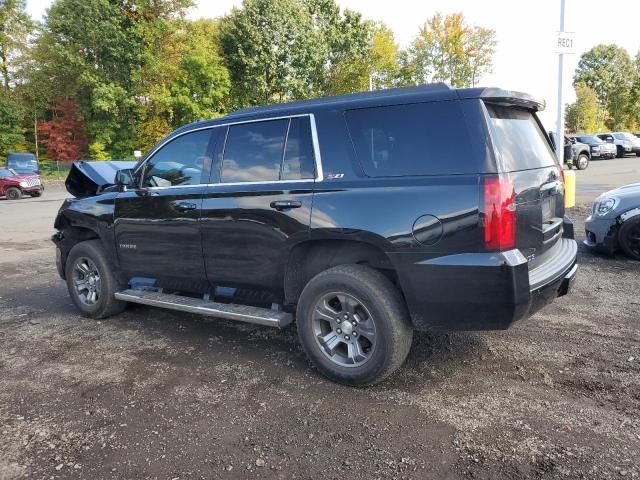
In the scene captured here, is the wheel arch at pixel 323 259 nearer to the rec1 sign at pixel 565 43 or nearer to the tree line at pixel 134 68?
the rec1 sign at pixel 565 43

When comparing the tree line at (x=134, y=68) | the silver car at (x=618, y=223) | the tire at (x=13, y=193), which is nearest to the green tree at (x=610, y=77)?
the tree line at (x=134, y=68)

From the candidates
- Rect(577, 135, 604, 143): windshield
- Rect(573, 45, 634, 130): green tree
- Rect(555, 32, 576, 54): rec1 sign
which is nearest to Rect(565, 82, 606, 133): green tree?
Rect(573, 45, 634, 130): green tree

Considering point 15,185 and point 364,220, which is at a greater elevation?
point 15,185

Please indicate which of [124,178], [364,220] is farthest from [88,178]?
[364,220]

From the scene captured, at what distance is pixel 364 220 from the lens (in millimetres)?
3311

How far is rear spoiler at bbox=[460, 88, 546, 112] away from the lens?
3.13 m

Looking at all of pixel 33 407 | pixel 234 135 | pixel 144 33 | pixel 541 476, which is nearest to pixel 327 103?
pixel 234 135

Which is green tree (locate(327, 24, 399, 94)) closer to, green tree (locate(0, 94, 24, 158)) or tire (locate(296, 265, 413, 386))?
green tree (locate(0, 94, 24, 158))

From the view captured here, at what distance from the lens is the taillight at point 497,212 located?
2.95m

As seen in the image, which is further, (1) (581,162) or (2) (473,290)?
(1) (581,162)

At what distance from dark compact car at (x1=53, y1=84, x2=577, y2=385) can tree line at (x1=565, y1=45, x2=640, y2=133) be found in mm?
66487

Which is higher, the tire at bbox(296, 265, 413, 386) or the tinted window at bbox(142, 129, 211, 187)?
the tinted window at bbox(142, 129, 211, 187)

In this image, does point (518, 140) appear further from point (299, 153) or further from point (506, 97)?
point (299, 153)

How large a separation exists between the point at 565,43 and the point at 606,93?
7107 centimetres
